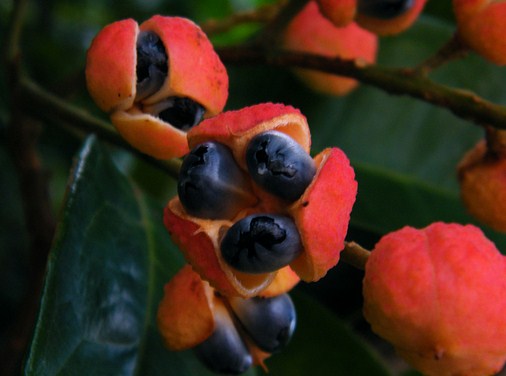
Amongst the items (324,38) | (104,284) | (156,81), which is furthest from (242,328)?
(324,38)

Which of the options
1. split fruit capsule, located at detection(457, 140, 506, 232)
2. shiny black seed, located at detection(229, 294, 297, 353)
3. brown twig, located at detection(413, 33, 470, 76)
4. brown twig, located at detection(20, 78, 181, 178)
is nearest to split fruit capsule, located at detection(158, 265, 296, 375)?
shiny black seed, located at detection(229, 294, 297, 353)

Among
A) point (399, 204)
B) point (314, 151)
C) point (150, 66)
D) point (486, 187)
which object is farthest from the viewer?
point (399, 204)

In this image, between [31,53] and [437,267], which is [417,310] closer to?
[437,267]

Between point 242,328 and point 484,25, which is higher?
point 484,25

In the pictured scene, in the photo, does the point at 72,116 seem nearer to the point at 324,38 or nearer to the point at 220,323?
the point at 220,323

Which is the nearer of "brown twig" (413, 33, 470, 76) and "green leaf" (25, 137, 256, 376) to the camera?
"green leaf" (25, 137, 256, 376)

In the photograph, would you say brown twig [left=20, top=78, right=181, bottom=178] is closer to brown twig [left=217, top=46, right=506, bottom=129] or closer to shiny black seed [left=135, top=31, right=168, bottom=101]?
shiny black seed [left=135, top=31, right=168, bottom=101]

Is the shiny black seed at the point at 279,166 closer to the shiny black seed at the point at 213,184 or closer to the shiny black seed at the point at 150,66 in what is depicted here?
the shiny black seed at the point at 213,184

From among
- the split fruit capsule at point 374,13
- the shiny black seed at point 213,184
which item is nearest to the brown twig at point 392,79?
the split fruit capsule at point 374,13
